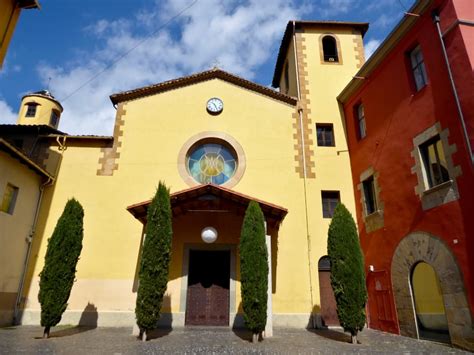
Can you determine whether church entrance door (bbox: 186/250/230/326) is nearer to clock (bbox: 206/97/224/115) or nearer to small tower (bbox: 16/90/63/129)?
clock (bbox: 206/97/224/115)

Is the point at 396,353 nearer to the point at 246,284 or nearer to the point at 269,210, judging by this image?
the point at 246,284

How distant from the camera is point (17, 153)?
1069 centimetres

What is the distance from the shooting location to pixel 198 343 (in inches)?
327

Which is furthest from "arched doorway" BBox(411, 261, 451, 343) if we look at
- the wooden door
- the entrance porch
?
the entrance porch

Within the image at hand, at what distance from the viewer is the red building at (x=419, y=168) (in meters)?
7.90

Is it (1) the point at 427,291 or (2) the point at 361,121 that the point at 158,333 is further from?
(1) the point at 427,291

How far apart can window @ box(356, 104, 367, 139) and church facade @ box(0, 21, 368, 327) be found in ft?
2.83

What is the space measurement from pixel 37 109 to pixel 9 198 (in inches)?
728

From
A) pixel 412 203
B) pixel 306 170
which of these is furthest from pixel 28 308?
pixel 412 203

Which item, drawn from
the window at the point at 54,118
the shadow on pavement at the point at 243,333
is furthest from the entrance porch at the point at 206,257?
the window at the point at 54,118

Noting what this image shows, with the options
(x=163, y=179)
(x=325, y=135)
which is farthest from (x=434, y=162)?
(x=163, y=179)

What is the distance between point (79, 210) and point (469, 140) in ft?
34.1

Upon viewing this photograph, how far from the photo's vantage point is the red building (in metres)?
7.90

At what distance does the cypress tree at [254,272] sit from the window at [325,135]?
5709 mm
